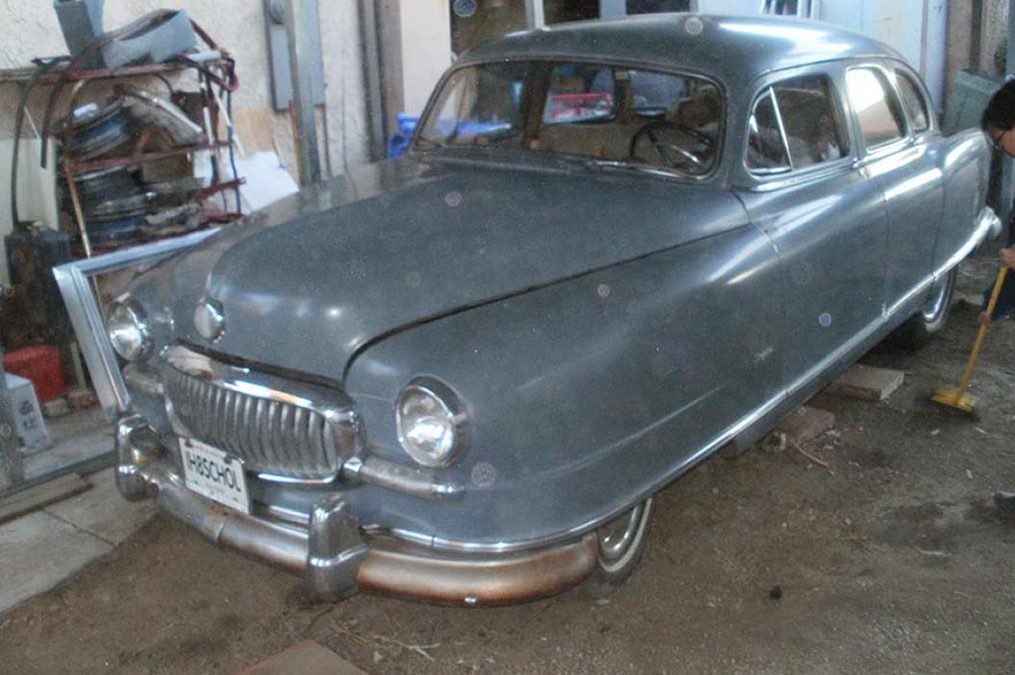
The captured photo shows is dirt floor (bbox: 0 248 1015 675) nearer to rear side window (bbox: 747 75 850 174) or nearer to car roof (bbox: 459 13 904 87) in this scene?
rear side window (bbox: 747 75 850 174)

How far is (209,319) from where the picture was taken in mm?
2889

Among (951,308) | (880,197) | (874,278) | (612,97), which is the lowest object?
(951,308)

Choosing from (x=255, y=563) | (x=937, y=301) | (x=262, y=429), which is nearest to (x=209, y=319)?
(x=262, y=429)

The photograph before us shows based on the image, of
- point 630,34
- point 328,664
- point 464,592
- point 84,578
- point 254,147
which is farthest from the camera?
point 254,147

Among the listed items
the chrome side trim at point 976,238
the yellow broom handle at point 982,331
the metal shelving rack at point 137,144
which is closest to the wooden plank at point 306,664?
the metal shelving rack at point 137,144

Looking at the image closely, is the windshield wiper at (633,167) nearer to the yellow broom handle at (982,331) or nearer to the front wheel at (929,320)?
the yellow broom handle at (982,331)

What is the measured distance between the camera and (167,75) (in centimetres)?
574

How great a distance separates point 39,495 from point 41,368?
986 mm

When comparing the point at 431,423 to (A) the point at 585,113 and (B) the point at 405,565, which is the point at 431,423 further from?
(A) the point at 585,113

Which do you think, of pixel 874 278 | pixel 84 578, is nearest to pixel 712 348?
pixel 874 278

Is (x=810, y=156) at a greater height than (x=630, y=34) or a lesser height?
lesser

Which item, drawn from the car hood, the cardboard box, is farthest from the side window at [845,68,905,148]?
the cardboard box

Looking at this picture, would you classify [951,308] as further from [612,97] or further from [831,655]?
[831,655]

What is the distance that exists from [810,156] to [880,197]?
420 mm
